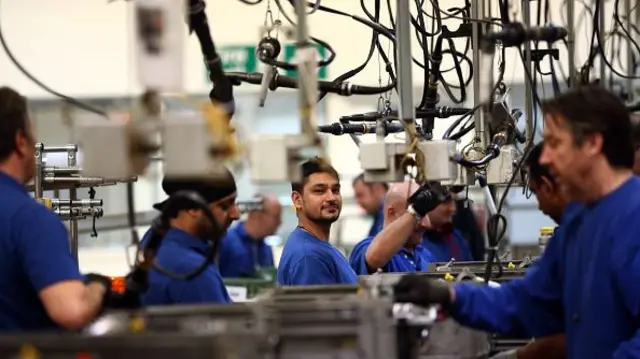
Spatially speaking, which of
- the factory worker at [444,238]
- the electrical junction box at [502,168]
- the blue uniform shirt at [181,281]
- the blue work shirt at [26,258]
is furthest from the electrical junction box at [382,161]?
the factory worker at [444,238]

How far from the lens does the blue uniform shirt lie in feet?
8.09

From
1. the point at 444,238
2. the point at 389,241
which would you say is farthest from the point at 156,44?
the point at 444,238

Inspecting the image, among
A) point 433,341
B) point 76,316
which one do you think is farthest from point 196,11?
point 433,341

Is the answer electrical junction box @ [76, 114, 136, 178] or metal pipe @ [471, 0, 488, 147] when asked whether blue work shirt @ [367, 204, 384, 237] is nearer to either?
metal pipe @ [471, 0, 488, 147]

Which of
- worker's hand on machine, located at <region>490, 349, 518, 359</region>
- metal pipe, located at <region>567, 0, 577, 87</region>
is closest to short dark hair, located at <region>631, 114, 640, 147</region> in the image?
metal pipe, located at <region>567, 0, 577, 87</region>

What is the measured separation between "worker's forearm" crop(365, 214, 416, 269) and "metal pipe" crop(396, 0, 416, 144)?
41.6 inches

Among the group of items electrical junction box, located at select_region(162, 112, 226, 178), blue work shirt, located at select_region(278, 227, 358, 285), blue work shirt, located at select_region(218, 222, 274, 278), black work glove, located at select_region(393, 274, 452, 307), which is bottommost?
blue work shirt, located at select_region(218, 222, 274, 278)

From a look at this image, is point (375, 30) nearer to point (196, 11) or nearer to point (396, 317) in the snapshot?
point (196, 11)

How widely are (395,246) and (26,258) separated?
164 cm

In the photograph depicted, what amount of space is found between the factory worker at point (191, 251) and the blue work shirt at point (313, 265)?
0.65 m

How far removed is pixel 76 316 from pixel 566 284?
1.06 metres

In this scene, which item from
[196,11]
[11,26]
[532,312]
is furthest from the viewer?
[11,26]

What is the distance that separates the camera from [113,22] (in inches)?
271

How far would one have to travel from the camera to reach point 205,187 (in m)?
2.46
